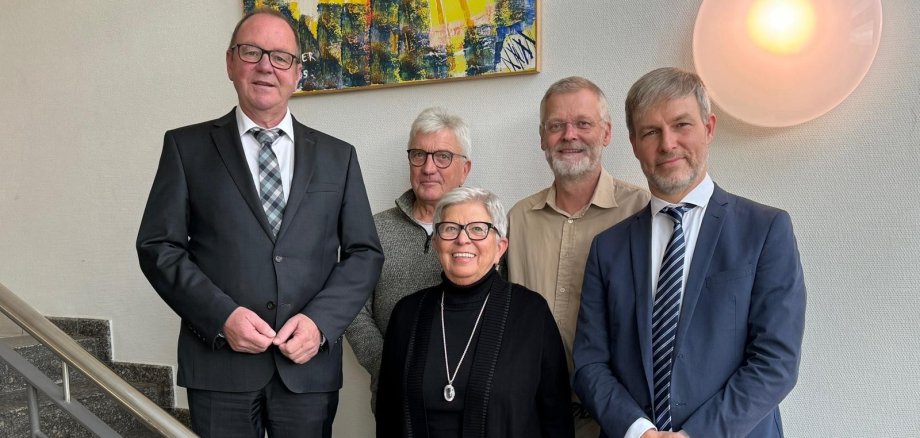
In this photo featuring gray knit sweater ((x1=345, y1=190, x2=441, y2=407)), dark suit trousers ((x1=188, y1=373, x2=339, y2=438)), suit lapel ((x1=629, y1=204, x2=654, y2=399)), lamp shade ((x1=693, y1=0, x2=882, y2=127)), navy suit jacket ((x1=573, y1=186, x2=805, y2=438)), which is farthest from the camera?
gray knit sweater ((x1=345, y1=190, x2=441, y2=407))

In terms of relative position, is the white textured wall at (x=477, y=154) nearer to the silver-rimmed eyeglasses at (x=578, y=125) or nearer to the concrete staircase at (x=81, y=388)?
the concrete staircase at (x=81, y=388)

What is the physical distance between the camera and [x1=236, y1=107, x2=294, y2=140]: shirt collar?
1.75 m

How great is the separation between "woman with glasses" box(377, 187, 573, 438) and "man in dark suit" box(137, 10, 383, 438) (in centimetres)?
18

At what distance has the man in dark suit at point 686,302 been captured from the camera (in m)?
1.42

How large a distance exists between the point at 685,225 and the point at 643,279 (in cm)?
17

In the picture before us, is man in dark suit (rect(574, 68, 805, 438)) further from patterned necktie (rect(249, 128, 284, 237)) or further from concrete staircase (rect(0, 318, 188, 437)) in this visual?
concrete staircase (rect(0, 318, 188, 437))

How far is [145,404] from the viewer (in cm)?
164

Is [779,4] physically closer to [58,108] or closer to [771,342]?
[771,342]

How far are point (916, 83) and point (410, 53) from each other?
1.76m

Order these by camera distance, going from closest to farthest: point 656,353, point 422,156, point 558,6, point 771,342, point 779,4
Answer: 1. point 771,342
2. point 656,353
3. point 779,4
4. point 422,156
5. point 558,6

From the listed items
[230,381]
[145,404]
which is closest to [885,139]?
[230,381]

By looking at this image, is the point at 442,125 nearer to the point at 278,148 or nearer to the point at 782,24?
the point at 278,148

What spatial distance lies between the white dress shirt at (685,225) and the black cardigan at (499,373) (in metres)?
0.27

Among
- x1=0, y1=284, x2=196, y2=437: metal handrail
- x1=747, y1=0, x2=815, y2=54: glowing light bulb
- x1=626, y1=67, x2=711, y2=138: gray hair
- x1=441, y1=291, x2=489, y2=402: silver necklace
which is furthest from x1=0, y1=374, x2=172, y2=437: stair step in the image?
x1=747, y1=0, x2=815, y2=54: glowing light bulb
